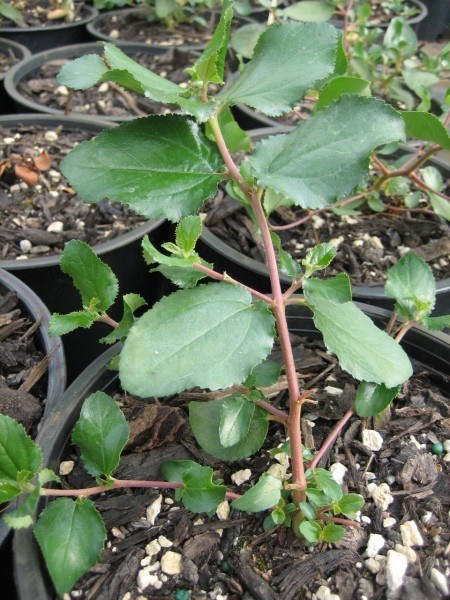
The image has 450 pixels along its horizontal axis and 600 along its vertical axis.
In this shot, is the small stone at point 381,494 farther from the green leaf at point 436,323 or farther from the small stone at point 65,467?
the small stone at point 65,467

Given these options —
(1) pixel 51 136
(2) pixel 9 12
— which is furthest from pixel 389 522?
(2) pixel 9 12

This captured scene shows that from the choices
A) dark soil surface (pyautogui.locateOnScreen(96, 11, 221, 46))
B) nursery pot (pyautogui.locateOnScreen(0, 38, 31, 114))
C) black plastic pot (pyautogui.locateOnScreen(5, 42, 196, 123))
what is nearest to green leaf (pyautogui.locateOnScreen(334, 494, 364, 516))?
black plastic pot (pyautogui.locateOnScreen(5, 42, 196, 123))

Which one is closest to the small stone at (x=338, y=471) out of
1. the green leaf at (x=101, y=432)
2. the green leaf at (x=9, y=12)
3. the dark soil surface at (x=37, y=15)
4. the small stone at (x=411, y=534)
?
the small stone at (x=411, y=534)

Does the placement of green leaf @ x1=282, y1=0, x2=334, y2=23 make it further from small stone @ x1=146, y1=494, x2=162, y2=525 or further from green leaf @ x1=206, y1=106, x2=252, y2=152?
small stone @ x1=146, y1=494, x2=162, y2=525

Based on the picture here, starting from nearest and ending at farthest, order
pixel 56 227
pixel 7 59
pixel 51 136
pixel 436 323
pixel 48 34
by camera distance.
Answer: pixel 436 323, pixel 56 227, pixel 51 136, pixel 7 59, pixel 48 34

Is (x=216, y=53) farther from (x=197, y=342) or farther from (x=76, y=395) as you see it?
(x=76, y=395)

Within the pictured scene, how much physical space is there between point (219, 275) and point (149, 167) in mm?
162

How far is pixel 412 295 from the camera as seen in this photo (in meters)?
1.01

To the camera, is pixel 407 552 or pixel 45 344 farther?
pixel 45 344

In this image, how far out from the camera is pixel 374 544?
826 millimetres

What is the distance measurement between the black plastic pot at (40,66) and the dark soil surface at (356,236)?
61 centimetres

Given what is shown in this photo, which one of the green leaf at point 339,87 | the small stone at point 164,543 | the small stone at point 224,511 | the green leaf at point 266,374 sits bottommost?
the small stone at point 164,543

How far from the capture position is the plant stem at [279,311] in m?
0.73

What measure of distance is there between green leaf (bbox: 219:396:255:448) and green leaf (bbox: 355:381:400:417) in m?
0.18
